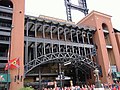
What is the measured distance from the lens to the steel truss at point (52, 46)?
25.6 metres

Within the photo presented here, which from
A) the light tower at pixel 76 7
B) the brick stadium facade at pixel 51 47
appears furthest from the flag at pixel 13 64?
the light tower at pixel 76 7

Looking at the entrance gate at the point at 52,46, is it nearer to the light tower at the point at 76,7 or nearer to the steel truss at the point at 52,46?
the steel truss at the point at 52,46

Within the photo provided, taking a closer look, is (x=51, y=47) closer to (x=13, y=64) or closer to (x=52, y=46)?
(x=52, y=46)

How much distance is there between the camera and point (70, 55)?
92.5 feet

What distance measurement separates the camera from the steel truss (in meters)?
25.6

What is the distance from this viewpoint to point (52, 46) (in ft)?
91.5

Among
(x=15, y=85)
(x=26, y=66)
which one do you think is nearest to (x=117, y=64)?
(x=26, y=66)

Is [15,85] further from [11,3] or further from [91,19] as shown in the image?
[91,19]

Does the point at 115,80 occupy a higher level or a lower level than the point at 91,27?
lower

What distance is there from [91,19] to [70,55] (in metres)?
13.5

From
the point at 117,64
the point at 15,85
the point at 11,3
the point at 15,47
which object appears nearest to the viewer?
the point at 15,85

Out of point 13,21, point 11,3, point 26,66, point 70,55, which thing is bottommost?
point 26,66

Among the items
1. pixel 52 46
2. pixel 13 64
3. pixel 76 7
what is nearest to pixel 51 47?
pixel 52 46

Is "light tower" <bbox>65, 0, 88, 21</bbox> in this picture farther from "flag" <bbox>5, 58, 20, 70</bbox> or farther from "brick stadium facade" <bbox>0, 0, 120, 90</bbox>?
"flag" <bbox>5, 58, 20, 70</bbox>
